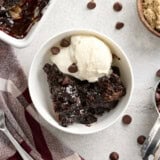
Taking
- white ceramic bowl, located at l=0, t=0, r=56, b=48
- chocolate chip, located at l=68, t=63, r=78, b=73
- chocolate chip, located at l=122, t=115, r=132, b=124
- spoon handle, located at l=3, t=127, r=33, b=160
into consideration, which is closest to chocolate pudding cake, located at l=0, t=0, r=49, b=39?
white ceramic bowl, located at l=0, t=0, r=56, b=48

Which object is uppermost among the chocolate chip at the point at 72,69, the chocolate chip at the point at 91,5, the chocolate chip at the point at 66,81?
the chocolate chip at the point at 91,5

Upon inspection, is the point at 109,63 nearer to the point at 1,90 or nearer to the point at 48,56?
the point at 48,56

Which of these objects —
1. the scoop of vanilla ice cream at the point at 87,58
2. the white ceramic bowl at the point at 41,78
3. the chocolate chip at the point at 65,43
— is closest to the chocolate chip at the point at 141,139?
the white ceramic bowl at the point at 41,78

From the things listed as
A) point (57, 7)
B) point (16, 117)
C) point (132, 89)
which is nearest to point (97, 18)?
point (57, 7)

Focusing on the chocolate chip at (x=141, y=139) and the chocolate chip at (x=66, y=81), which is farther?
the chocolate chip at (x=141, y=139)

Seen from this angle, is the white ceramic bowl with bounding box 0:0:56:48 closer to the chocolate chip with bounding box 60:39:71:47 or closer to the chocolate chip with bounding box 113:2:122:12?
the chocolate chip with bounding box 60:39:71:47

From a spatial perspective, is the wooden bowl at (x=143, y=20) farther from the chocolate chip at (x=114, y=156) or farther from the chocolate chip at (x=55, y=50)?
the chocolate chip at (x=114, y=156)
